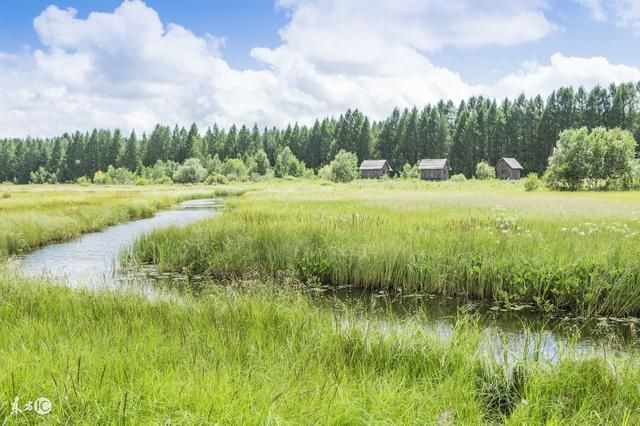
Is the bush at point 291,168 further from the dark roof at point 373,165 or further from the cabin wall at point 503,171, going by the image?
the cabin wall at point 503,171

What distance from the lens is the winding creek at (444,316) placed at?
279 inches

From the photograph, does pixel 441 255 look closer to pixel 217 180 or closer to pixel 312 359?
pixel 312 359

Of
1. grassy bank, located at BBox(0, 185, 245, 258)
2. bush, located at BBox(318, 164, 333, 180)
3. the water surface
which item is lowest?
the water surface

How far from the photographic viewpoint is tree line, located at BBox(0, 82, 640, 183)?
103 m

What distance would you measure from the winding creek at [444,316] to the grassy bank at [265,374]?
612 mm

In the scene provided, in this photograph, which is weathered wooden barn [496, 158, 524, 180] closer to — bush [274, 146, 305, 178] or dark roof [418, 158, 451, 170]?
dark roof [418, 158, 451, 170]

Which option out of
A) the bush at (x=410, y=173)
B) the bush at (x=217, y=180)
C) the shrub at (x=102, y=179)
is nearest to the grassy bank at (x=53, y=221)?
the bush at (x=217, y=180)

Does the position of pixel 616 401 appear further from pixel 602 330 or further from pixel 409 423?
pixel 602 330

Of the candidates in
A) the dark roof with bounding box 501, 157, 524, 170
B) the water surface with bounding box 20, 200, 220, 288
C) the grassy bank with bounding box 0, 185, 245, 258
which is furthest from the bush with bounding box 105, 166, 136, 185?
the water surface with bounding box 20, 200, 220, 288

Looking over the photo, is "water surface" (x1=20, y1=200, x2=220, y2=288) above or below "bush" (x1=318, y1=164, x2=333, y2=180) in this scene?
below

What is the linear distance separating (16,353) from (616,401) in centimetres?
647

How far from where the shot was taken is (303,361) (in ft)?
17.6

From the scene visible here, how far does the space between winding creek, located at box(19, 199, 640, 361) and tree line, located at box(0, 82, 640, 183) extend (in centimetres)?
10297

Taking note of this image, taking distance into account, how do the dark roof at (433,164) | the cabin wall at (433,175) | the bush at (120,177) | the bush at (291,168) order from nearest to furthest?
the dark roof at (433,164), the cabin wall at (433,175), the bush at (120,177), the bush at (291,168)
